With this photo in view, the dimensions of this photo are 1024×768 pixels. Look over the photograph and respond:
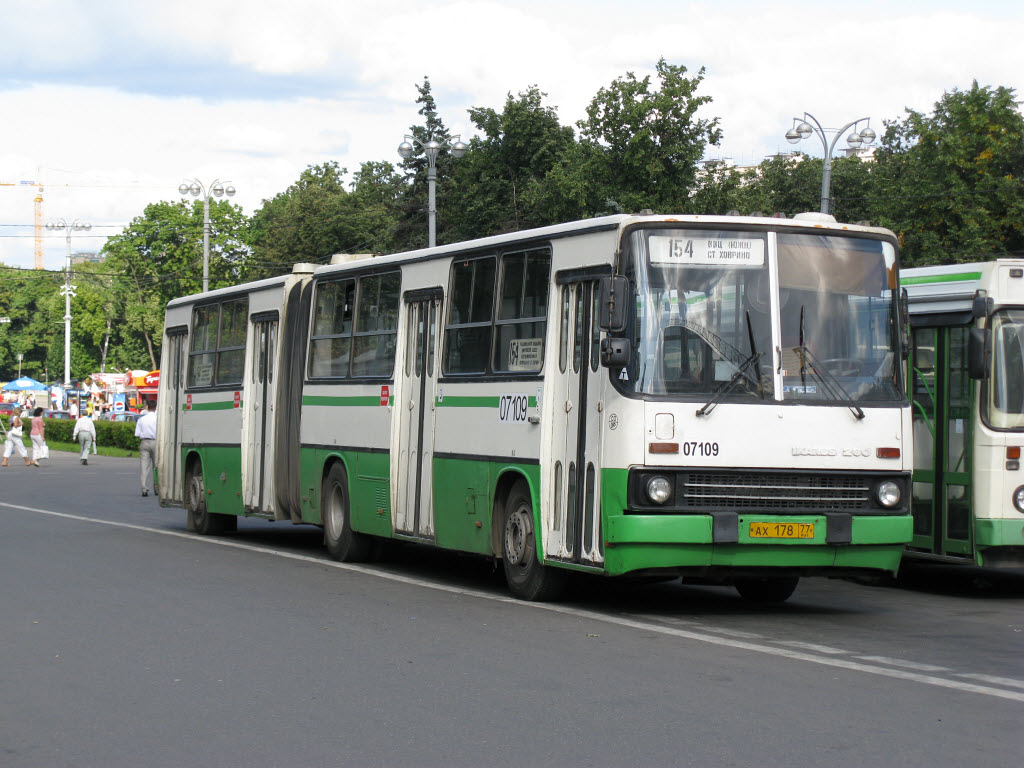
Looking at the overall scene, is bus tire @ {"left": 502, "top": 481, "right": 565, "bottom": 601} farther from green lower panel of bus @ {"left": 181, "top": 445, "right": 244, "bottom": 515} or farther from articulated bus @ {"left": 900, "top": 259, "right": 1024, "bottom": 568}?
green lower panel of bus @ {"left": 181, "top": 445, "right": 244, "bottom": 515}

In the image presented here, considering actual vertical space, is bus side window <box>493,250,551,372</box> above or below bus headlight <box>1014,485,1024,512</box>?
above

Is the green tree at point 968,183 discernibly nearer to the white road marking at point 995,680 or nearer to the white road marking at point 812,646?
the white road marking at point 812,646

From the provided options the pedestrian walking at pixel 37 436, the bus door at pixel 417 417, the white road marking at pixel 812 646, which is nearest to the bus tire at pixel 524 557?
the bus door at pixel 417 417

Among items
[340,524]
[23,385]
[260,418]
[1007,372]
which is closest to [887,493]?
[1007,372]

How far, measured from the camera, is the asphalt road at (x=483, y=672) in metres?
7.09

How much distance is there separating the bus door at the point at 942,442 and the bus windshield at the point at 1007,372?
243mm

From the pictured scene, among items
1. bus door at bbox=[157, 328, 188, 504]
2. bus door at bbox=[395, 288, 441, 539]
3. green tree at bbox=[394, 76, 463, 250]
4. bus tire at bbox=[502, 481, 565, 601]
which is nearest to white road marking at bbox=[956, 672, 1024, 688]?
bus tire at bbox=[502, 481, 565, 601]

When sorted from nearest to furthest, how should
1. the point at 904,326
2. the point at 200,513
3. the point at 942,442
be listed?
the point at 904,326
the point at 942,442
the point at 200,513

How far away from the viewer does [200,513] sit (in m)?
21.3

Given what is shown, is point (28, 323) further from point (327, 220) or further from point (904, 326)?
point (904, 326)

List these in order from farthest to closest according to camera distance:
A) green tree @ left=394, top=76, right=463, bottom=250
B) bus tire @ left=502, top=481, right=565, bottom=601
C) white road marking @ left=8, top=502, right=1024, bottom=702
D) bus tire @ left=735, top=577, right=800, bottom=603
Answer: green tree @ left=394, top=76, right=463, bottom=250 → bus tire @ left=735, top=577, right=800, bottom=603 → bus tire @ left=502, top=481, right=565, bottom=601 → white road marking @ left=8, top=502, right=1024, bottom=702

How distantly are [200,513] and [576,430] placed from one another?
10.4 m

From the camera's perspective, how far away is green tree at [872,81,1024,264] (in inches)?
1823

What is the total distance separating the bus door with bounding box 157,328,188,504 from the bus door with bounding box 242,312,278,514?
274 centimetres
